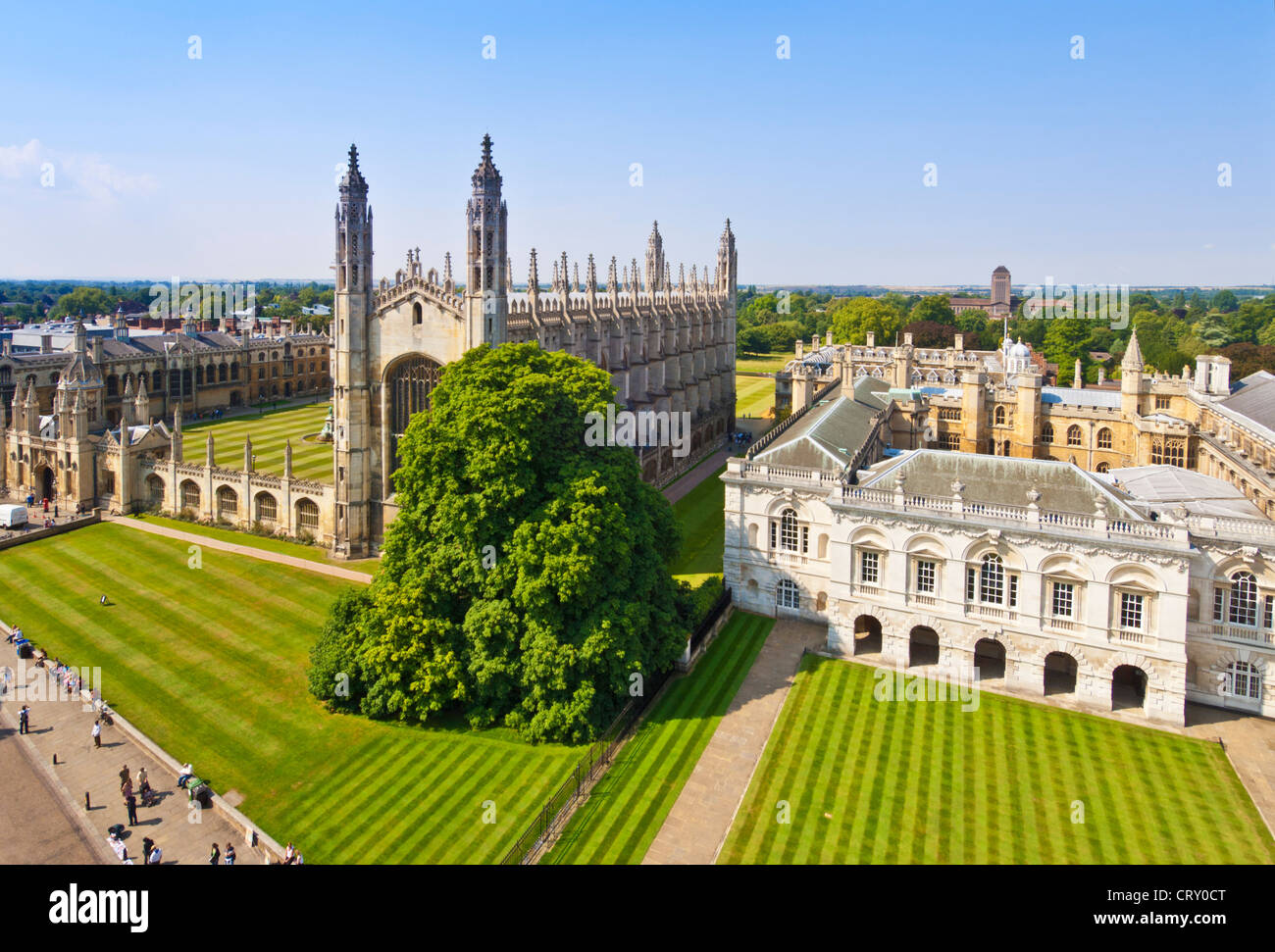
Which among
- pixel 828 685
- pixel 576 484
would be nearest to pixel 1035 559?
pixel 828 685

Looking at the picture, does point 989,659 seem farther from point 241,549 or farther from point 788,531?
point 241,549

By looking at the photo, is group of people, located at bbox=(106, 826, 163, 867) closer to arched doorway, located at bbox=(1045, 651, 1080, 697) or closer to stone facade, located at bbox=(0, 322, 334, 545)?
stone facade, located at bbox=(0, 322, 334, 545)

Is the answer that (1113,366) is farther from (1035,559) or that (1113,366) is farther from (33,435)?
(33,435)

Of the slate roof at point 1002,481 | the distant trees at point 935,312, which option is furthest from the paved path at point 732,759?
the distant trees at point 935,312

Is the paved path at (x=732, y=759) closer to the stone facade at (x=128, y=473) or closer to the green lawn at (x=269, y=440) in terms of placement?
the stone facade at (x=128, y=473)

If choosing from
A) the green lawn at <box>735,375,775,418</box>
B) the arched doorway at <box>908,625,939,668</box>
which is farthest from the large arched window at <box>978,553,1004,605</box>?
the green lawn at <box>735,375,775,418</box>

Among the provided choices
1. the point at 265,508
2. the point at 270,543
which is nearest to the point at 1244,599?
the point at 270,543
